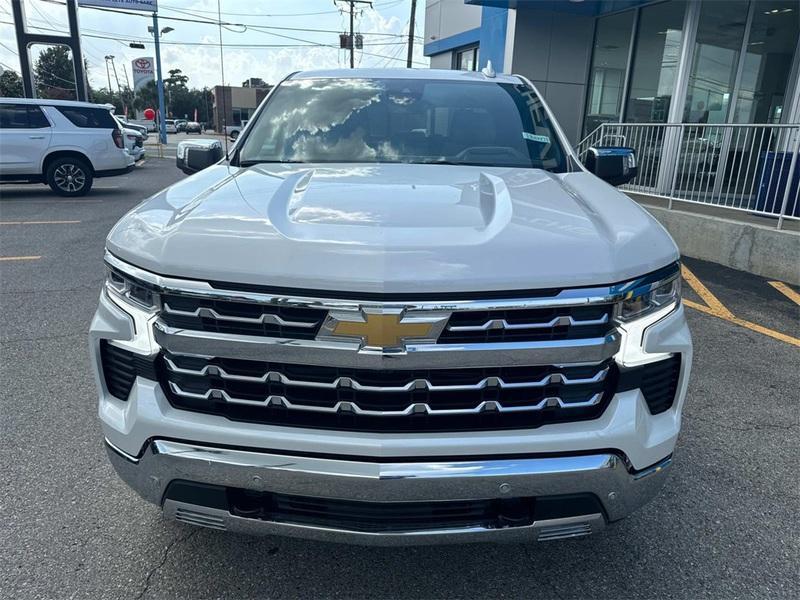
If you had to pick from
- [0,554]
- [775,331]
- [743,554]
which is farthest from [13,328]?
[775,331]

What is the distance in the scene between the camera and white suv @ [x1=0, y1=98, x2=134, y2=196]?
11492mm

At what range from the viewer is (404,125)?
314 cm

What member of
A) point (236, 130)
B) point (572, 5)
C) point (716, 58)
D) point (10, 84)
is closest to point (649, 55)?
point (716, 58)

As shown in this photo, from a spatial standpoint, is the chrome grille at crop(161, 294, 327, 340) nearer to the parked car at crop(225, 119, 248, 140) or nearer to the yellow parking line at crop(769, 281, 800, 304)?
the parked car at crop(225, 119, 248, 140)

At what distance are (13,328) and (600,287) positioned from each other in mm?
4764

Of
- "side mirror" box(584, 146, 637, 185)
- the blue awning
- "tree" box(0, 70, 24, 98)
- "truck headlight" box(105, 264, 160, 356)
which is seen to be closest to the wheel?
the blue awning

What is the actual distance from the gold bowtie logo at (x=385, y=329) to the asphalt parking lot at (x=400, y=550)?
41.8 inches

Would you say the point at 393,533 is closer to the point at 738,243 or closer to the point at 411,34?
the point at 738,243

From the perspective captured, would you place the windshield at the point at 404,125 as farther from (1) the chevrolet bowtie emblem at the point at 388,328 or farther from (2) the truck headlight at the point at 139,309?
(1) the chevrolet bowtie emblem at the point at 388,328

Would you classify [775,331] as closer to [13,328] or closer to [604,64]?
[13,328]

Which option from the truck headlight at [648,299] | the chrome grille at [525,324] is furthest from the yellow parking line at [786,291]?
the chrome grille at [525,324]

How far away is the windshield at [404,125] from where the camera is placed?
2.97 m

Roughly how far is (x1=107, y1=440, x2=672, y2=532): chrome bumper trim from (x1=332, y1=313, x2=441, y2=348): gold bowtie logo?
35cm

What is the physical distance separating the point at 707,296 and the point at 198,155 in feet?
16.6
